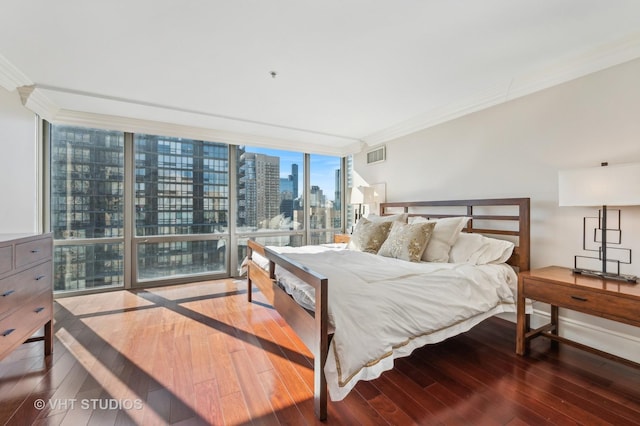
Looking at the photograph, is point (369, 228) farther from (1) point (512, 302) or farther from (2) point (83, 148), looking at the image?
(2) point (83, 148)

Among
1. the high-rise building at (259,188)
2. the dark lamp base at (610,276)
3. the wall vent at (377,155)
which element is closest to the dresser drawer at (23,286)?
the high-rise building at (259,188)

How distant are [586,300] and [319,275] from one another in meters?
1.86

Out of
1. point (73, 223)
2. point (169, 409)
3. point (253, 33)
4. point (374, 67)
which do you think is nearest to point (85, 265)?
point (73, 223)

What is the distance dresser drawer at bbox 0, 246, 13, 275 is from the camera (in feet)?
5.58

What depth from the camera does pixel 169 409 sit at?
5.30 feet

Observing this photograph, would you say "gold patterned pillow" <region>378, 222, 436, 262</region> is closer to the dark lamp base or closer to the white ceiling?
the dark lamp base

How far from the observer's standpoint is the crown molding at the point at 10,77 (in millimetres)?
2433

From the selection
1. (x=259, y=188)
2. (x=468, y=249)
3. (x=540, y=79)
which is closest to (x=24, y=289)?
(x=259, y=188)

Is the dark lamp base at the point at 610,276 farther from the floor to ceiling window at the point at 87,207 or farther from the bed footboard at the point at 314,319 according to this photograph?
the floor to ceiling window at the point at 87,207

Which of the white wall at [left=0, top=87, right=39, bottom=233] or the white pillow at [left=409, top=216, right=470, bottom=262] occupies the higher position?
the white wall at [left=0, top=87, right=39, bottom=233]

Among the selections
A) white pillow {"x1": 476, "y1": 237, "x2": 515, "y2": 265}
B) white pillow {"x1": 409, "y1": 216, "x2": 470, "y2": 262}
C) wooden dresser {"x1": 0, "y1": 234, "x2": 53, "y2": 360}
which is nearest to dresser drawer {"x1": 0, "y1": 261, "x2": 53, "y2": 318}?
wooden dresser {"x1": 0, "y1": 234, "x2": 53, "y2": 360}

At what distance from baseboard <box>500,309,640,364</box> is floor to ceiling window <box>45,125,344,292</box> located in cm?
373

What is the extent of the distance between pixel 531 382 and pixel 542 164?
1.92m

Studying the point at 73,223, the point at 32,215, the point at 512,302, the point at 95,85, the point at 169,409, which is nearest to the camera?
the point at 169,409
